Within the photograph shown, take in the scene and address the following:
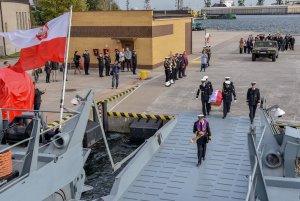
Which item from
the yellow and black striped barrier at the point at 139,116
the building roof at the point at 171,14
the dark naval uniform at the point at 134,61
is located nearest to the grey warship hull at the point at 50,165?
the yellow and black striped barrier at the point at 139,116

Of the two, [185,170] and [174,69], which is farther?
[174,69]

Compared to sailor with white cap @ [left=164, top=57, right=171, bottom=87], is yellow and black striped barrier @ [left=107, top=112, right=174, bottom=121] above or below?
below

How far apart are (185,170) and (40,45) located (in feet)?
19.2

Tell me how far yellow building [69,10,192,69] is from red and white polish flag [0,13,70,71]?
65.3 ft

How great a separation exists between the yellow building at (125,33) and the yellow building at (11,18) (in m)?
15.1

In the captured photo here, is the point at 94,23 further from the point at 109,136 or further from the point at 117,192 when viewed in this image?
the point at 117,192

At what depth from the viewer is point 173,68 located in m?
25.5

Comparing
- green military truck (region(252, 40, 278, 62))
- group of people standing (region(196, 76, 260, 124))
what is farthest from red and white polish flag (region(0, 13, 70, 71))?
green military truck (region(252, 40, 278, 62))

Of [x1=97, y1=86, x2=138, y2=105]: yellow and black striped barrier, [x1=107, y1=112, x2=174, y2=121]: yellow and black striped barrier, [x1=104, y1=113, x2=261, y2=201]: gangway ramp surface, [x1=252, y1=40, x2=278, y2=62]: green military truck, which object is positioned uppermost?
[x1=252, y1=40, x2=278, y2=62]: green military truck

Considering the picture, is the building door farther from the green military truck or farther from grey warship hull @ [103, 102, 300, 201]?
grey warship hull @ [103, 102, 300, 201]

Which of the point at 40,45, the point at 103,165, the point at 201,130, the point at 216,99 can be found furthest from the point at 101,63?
the point at 40,45

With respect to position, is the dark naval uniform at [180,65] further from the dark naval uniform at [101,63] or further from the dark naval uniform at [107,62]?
the dark naval uniform at [101,63]

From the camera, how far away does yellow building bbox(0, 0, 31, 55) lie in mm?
44281

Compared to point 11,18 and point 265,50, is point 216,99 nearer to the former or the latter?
point 265,50
